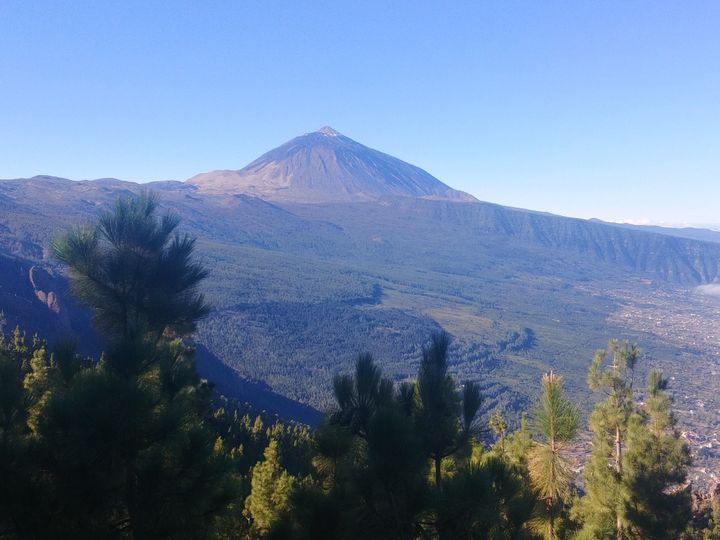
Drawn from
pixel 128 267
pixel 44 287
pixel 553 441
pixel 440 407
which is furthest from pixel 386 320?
pixel 440 407

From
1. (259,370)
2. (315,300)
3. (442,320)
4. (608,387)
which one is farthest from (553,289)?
(608,387)

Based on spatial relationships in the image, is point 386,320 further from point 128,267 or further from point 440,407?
point 440,407

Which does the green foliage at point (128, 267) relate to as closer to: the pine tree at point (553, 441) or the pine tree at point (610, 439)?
the pine tree at point (553, 441)

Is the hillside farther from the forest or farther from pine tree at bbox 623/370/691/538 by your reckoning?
the forest

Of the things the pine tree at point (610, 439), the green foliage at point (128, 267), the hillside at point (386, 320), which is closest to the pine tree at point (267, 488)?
the green foliage at point (128, 267)

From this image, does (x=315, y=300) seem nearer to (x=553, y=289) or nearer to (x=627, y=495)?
(x=553, y=289)

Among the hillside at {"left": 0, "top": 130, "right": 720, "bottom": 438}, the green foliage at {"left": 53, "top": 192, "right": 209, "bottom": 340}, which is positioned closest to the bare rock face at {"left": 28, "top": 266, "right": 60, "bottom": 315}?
the hillside at {"left": 0, "top": 130, "right": 720, "bottom": 438}
